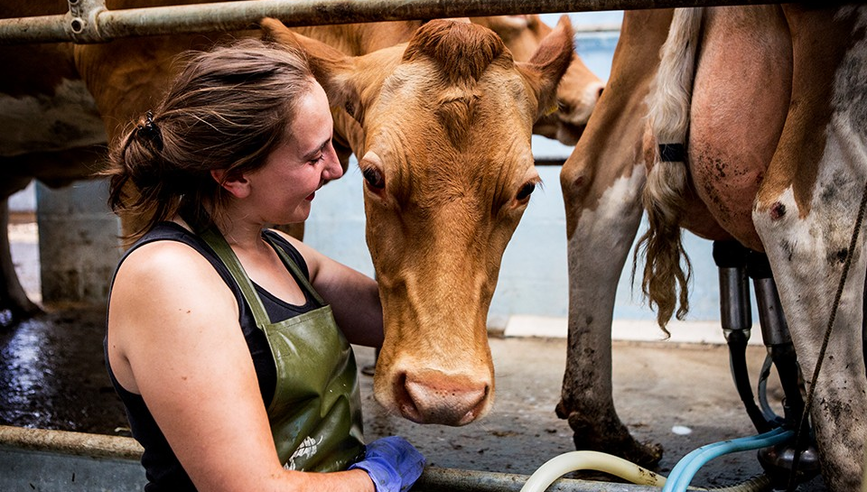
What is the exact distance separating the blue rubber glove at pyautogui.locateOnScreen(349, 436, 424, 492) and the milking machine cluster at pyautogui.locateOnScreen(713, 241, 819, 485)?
87cm

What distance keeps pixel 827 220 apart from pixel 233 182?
135cm

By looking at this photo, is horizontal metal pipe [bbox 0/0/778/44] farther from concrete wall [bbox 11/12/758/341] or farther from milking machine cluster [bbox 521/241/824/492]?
concrete wall [bbox 11/12/758/341]

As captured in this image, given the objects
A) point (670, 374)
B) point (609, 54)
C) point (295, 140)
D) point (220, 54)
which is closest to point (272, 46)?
point (220, 54)

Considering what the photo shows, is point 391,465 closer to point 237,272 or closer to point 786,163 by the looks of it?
point 237,272

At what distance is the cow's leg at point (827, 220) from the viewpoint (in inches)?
74.2

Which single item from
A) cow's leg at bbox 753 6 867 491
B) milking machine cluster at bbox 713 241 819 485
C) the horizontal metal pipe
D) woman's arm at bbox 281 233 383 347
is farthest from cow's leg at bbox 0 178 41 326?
cow's leg at bbox 753 6 867 491

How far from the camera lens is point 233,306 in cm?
152

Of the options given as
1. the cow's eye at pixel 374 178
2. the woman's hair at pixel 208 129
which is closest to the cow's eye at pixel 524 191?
the cow's eye at pixel 374 178

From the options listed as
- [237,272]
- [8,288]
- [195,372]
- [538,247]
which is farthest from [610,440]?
[8,288]

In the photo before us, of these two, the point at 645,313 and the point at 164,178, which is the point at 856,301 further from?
the point at 645,313

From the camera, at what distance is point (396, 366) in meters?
1.82

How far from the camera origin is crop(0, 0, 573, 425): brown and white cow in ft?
5.89

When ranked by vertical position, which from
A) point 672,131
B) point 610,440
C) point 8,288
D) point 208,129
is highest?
point 672,131

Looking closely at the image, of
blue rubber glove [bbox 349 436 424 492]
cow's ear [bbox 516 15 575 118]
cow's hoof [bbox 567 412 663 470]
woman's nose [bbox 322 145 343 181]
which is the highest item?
cow's ear [bbox 516 15 575 118]
